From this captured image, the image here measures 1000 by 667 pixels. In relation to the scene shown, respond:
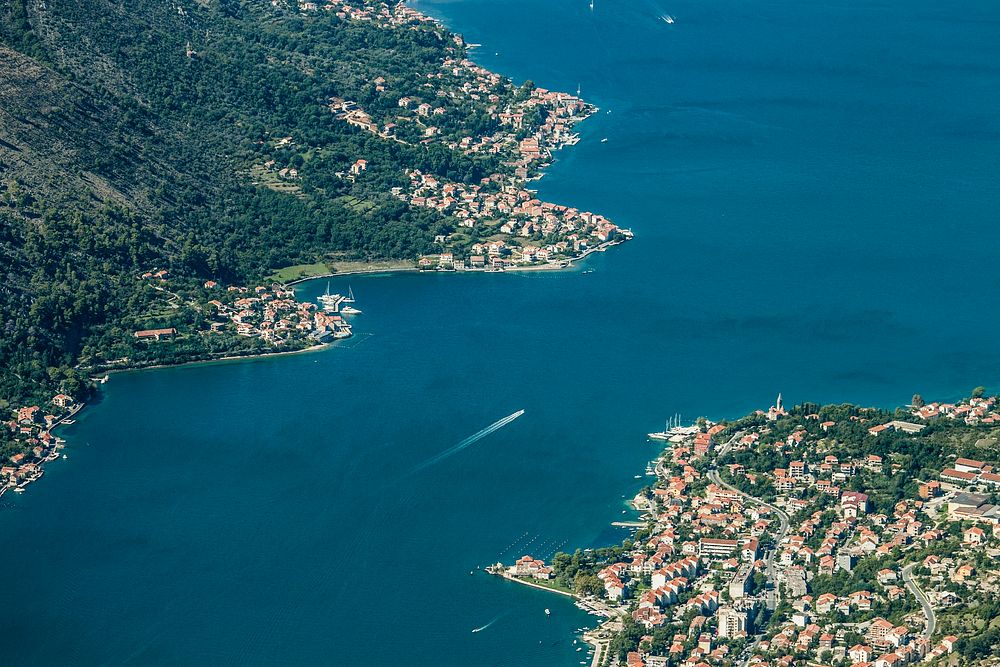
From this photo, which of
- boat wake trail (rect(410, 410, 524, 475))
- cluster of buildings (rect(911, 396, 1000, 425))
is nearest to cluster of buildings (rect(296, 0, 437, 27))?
boat wake trail (rect(410, 410, 524, 475))

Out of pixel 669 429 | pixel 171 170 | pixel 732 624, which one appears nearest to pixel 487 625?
pixel 732 624

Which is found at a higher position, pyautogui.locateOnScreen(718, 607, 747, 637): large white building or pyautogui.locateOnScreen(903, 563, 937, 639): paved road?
pyautogui.locateOnScreen(903, 563, 937, 639): paved road

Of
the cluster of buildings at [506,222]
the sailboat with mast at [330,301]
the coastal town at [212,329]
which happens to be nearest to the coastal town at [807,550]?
the coastal town at [212,329]

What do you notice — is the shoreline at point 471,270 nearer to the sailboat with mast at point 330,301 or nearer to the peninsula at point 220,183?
the peninsula at point 220,183

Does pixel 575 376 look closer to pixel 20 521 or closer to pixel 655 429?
pixel 655 429

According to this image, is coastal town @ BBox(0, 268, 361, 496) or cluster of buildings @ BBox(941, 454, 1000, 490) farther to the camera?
coastal town @ BBox(0, 268, 361, 496)

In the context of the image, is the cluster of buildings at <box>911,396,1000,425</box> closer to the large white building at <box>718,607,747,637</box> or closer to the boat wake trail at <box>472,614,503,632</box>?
the large white building at <box>718,607,747,637</box>

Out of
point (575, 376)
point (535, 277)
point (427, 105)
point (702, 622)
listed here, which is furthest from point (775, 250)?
point (702, 622)
